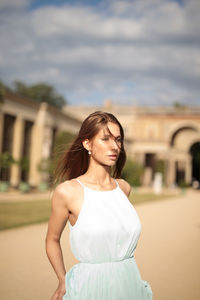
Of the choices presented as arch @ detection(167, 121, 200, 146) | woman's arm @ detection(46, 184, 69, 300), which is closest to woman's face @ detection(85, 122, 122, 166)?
woman's arm @ detection(46, 184, 69, 300)

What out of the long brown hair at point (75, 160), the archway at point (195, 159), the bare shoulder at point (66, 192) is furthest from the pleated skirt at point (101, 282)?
the archway at point (195, 159)

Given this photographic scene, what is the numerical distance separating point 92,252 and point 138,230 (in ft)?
1.16

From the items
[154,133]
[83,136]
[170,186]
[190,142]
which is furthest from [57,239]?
[190,142]

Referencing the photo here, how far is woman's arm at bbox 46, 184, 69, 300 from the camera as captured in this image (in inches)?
98.9

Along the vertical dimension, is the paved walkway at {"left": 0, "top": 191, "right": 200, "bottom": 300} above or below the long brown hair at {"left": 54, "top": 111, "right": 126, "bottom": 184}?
below

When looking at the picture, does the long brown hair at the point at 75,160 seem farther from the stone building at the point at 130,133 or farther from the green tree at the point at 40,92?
the green tree at the point at 40,92

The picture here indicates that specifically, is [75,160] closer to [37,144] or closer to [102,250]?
[102,250]

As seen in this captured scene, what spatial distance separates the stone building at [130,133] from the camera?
33094mm

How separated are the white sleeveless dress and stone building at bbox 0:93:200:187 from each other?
28.3 m

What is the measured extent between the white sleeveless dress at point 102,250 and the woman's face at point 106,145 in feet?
0.82

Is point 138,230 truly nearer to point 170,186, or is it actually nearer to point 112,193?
point 112,193

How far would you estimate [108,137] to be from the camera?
8.99ft

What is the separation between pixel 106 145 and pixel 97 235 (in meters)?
0.63

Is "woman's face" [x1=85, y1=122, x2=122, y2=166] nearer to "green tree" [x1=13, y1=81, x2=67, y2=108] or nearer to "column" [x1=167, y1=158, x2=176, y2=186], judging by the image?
"column" [x1=167, y1=158, x2=176, y2=186]
